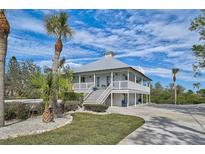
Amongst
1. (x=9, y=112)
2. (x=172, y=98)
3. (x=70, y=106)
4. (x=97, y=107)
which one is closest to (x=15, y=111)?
(x=9, y=112)

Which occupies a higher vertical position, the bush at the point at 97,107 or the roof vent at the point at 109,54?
the roof vent at the point at 109,54

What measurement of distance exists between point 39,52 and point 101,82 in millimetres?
8316

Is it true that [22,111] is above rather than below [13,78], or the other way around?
below

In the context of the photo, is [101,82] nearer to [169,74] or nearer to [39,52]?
[39,52]

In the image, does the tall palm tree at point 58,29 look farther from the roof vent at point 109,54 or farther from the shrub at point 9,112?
the roof vent at point 109,54

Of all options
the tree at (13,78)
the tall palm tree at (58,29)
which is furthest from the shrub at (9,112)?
the tree at (13,78)

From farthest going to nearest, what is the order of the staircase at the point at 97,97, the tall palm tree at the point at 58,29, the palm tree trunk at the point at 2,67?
1. the staircase at the point at 97,97
2. the tall palm tree at the point at 58,29
3. the palm tree trunk at the point at 2,67

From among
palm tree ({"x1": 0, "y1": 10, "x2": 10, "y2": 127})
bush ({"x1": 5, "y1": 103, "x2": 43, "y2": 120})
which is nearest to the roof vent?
bush ({"x1": 5, "y1": 103, "x2": 43, "y2": 120})

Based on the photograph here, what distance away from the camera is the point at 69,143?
561 cm

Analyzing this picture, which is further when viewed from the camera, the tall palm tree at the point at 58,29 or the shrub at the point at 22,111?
the tall palm tree at the point at 58,29

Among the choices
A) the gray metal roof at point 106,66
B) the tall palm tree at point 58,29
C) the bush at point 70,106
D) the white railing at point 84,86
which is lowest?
the bush at point 70,106

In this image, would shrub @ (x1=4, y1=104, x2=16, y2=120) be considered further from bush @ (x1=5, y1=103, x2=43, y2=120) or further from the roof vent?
the roof vent

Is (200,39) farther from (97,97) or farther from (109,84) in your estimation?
(97,97)
